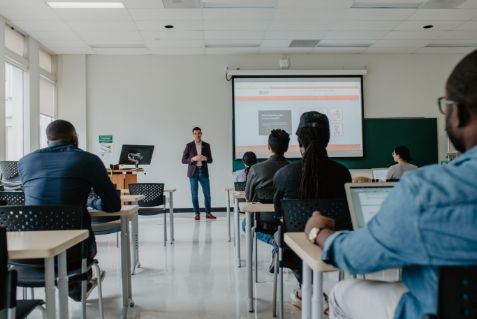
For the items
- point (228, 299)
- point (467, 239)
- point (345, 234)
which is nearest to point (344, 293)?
point (345, 234)

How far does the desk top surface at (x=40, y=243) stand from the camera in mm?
1382

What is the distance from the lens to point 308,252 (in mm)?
1320

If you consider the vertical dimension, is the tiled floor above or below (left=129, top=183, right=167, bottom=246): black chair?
below

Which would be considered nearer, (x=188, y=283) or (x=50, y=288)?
(x=50, y=288)

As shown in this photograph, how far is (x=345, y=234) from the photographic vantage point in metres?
1.09

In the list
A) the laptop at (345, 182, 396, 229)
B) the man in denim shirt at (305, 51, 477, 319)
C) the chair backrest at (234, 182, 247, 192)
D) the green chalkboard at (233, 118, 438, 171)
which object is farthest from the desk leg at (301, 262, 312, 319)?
the green chalkboard at (233, 118, 438, 171)

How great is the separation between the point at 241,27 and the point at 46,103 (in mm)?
3966

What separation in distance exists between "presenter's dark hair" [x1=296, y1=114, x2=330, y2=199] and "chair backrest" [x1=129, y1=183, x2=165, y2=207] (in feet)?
10.2

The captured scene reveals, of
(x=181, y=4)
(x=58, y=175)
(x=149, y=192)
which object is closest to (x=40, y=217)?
(x=58, y=175)

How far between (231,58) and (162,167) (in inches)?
101

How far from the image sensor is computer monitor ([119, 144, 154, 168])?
22.1 feet

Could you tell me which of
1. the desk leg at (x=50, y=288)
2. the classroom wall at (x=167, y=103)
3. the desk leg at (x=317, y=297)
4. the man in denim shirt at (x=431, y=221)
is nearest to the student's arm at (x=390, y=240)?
the man in denim shirt at (x=431, y=221)

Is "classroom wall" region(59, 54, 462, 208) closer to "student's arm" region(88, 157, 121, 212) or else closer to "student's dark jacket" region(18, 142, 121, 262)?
"student's arm" region(88, 157, 121, 212)

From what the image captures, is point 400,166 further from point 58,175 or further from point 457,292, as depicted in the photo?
point 457,292
